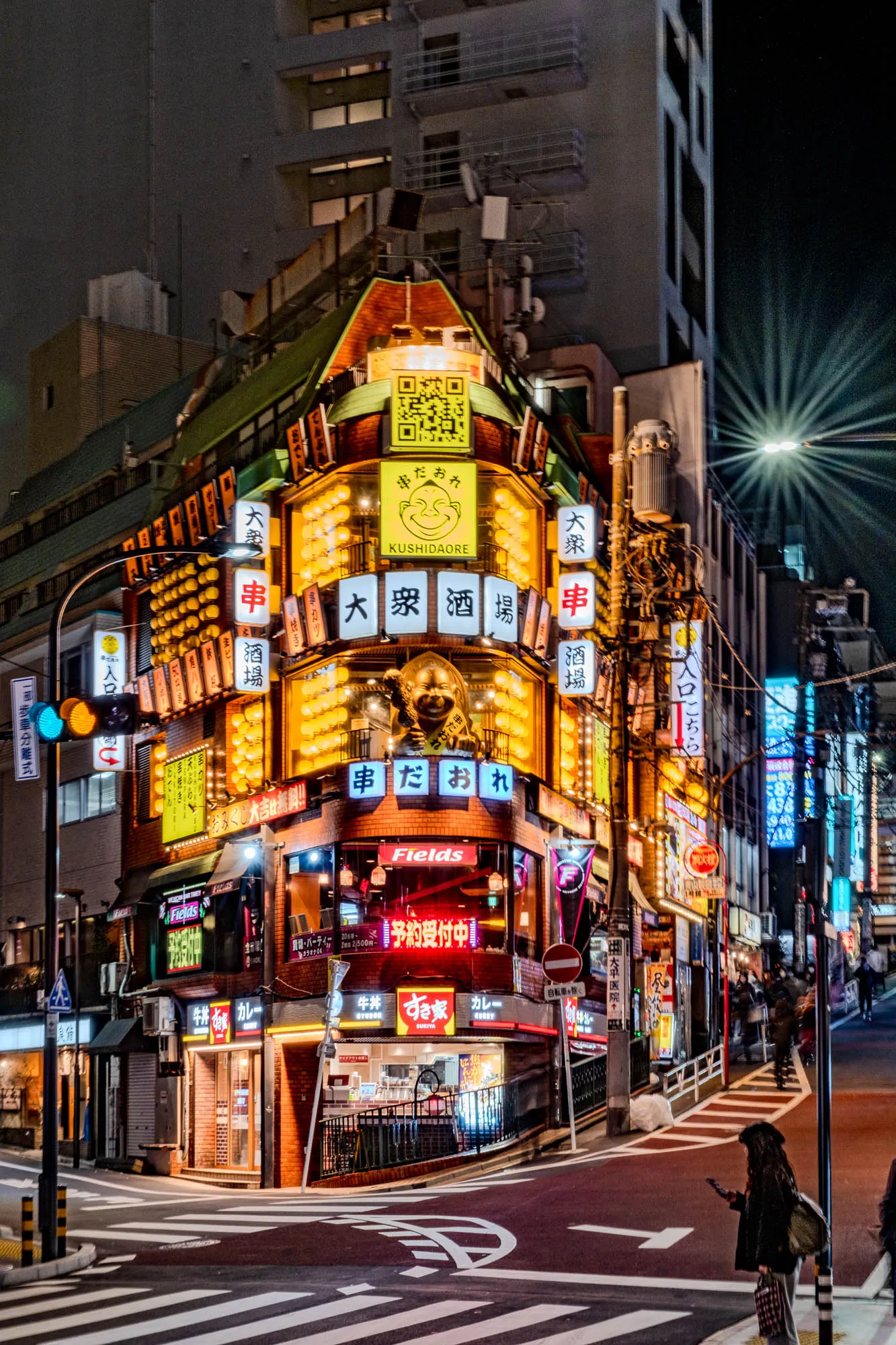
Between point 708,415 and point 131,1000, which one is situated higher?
point 708,415

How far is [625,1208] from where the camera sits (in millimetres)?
23641

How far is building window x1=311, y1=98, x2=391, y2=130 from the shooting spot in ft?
240

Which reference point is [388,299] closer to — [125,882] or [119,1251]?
[125,882]

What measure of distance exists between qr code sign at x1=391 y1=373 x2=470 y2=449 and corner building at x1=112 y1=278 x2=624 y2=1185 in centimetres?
5

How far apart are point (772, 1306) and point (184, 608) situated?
108ft

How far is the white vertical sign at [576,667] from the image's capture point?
131 ft

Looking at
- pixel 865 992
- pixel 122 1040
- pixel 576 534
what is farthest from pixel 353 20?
pixel 122 1040

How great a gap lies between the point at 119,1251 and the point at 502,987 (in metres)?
15.1

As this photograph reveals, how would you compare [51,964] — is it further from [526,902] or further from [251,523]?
[251,523]

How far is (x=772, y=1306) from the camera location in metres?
13.6

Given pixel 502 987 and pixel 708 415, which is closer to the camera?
pixel 502 987

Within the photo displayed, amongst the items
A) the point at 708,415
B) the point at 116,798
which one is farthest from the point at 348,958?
the point at 708,415

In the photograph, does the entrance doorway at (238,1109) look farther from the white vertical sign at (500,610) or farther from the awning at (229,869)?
the white vertical sign at (500,610)

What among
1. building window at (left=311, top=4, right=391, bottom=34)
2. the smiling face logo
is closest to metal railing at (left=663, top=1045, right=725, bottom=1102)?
the smiling face logo
